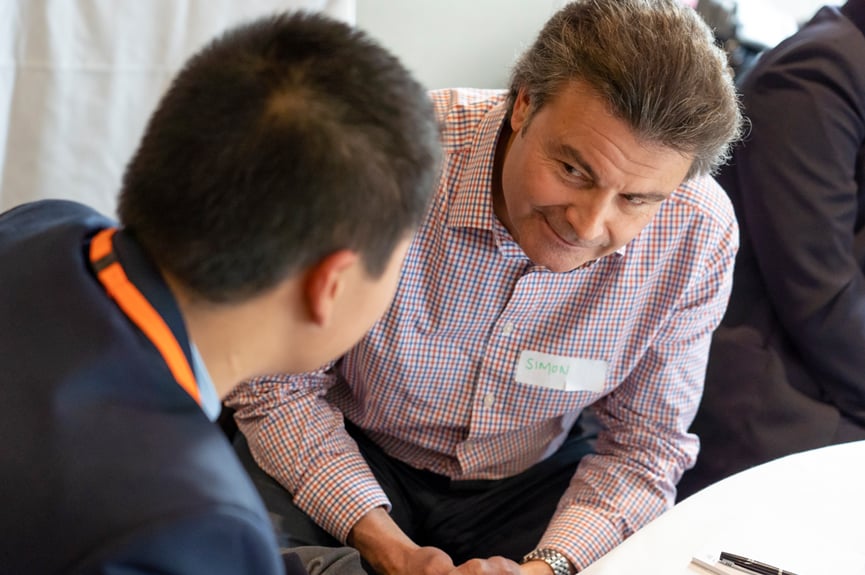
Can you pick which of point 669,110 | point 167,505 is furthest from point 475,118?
point 167,505

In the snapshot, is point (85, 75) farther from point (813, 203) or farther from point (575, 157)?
point (813, 203)

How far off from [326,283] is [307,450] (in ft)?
2.31

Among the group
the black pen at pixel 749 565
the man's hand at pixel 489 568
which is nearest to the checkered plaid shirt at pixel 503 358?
the man's hand at pixel 489 568

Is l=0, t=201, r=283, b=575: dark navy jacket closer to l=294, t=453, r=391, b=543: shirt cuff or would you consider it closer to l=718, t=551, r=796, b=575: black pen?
l=718, t=551, r=796, b=575: black pen

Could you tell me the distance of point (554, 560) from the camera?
1.32 m

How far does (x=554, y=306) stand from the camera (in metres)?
1.42

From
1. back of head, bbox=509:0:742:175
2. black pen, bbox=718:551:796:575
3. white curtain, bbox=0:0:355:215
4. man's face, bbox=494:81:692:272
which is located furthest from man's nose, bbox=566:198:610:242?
white curtain, bbox=0:0:355:215

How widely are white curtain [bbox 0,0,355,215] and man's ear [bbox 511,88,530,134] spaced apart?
1.72ft

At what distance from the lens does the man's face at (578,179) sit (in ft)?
3.84

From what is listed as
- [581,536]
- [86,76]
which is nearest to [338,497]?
[581,536]

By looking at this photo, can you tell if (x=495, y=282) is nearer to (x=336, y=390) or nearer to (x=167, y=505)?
(x=336, y=390)

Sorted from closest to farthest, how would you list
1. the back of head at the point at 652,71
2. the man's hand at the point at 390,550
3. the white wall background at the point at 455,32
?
the back of head at the point at 652,71, the man's hand at the point at 390,550, the white wall background at the point at 455,32

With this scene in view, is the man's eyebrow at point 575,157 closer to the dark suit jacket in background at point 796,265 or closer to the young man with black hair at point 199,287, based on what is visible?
the young man with black hair at point 199,287

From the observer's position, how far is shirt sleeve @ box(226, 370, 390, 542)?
4.44 ft
